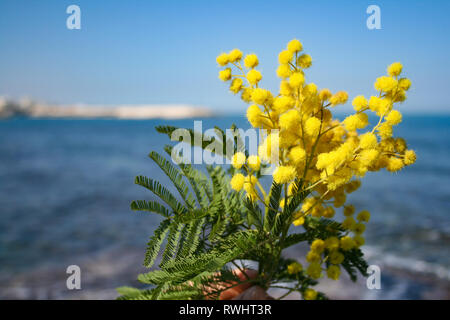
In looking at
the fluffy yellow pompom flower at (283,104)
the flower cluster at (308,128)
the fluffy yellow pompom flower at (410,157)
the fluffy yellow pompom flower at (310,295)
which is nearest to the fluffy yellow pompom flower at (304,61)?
the flower cluster at (308,128)

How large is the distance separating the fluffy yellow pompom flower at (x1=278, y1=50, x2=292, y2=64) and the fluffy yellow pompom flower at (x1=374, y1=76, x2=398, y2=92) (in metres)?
0.33

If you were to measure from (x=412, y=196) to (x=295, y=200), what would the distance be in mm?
12024

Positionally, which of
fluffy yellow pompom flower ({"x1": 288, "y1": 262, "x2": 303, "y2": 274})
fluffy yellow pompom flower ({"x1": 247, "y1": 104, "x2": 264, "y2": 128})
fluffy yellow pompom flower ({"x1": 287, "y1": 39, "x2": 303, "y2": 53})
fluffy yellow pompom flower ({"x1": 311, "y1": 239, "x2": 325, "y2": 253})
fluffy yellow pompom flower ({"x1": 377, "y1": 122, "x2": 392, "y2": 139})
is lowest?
fluffy yellow pompom flower ({"x1": 288, "y1": 262, "x2": 303, "y2": 274})

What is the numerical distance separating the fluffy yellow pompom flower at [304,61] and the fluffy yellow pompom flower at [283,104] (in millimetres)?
148

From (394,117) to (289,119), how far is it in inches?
14.6

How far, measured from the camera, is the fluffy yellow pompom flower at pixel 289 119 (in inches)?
41.5

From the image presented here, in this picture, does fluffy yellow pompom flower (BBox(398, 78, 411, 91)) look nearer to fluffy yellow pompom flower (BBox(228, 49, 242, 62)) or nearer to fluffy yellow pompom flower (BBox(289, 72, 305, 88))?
fluffy yellow pompom flower (BBox(289, 72, 305, 88))

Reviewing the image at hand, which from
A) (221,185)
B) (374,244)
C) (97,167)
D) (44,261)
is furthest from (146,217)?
(97,167)

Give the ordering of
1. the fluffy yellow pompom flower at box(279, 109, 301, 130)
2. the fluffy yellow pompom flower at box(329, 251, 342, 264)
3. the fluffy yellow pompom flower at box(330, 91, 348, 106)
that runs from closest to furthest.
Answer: the fluffy yellow pompom flower at box(279, 109, 301, 130), the fluffy yellow pompom flower at box(330, 91, 348, 106), the fluffy yellow pompom flower at box(329, 251, 342, 264)

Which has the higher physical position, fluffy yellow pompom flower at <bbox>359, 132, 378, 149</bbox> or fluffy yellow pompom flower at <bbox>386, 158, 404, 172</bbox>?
fluffy yellow pompom flower at <bbox>359, 132, 378, 149</bbox>

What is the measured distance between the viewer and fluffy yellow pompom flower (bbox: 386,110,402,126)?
1085 mm

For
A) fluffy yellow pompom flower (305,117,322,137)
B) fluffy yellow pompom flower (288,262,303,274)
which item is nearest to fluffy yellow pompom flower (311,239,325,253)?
fluffy yellow pompom flower (288,262,303,274)
